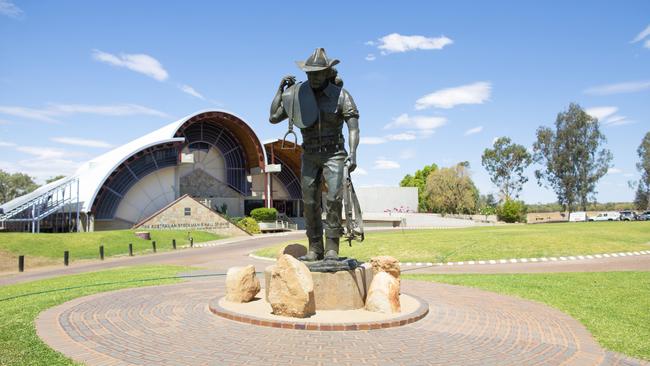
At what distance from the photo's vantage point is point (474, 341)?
5.67m

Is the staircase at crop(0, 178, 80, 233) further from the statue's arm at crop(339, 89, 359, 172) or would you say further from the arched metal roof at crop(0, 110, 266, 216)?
the statue's arm at crop(339, 89, 359, 172)

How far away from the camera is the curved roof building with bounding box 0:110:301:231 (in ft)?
111

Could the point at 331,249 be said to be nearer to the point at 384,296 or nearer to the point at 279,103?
the point at 384,296

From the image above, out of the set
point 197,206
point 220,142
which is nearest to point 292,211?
point 220,142

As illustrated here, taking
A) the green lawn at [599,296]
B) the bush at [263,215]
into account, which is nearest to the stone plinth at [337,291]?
the green lawn at [599,296]

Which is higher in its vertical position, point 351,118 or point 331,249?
point 351,118

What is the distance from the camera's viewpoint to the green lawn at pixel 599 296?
20.0 ft

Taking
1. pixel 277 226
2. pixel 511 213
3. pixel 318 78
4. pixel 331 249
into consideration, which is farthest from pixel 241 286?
pixel 511 213

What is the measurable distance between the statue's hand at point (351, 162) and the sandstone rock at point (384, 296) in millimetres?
1836

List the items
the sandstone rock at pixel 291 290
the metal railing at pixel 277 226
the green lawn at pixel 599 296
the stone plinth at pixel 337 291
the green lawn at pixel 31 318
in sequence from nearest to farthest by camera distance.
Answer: the green lawn at pixel 31 318, the green lawn at pixel 599 296, the sandstone rock at pixel 291 290, the stone plinth at pixel 337 291, the metal railing at pixel 277 226

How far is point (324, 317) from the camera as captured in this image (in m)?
6.62

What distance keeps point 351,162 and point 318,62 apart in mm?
1763

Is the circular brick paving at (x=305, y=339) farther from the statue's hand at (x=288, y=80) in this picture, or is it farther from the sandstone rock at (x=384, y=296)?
the statue's hand at (x=288, y=80)

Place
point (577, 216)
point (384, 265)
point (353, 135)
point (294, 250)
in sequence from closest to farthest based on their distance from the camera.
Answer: point (353, 135), point (384, 265), point (294, 250), point (577, 216)
